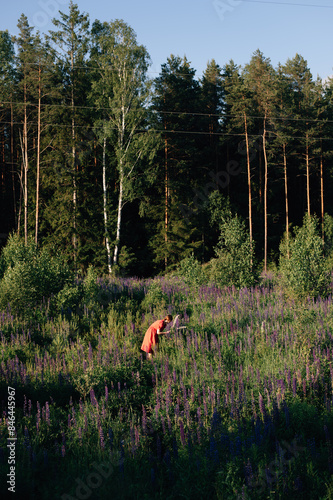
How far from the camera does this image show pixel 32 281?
11.1 metres

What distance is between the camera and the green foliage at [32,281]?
34.8 ft

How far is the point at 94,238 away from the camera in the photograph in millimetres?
26531

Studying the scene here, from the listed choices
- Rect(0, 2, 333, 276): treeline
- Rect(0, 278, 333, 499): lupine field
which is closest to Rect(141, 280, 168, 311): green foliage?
Rect(0, 278, 333, 499): lupine field

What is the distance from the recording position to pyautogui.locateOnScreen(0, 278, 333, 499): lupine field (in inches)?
153

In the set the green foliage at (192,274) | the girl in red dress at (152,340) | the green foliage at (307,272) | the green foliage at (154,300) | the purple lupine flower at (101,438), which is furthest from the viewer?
the green foliage at (192,274)

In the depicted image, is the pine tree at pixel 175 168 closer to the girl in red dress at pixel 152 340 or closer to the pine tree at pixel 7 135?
the pine tree at pixel 7 135

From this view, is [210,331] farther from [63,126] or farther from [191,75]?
[191,75]

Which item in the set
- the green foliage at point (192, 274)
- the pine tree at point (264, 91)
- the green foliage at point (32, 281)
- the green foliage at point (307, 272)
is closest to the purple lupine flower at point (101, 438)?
the green foliage at point (32, 281)

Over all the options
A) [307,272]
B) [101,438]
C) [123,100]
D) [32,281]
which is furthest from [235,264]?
[123,100]

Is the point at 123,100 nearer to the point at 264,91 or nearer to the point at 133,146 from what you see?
the point at 133,146

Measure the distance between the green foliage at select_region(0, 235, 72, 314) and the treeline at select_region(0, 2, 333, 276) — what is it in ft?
35.3

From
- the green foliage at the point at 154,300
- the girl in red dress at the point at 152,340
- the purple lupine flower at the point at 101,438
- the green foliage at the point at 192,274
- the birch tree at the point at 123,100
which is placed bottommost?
the purple lupine flower at the point at 101,438

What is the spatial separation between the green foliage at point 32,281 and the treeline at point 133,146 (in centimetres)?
1076

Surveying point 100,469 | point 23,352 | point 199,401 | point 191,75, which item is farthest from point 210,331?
point 191,75
